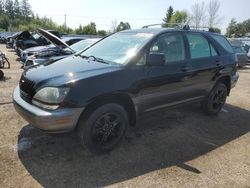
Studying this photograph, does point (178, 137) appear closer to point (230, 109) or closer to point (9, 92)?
point (230, 109)

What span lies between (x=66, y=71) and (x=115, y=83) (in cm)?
70

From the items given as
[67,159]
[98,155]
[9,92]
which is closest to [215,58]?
[98,155]

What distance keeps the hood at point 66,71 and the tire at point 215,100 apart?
2.69 m

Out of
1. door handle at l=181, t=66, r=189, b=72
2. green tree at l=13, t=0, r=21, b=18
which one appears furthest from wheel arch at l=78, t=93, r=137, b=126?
green tree at l=13, t=0, r=21, b=18

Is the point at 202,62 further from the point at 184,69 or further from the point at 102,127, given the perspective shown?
the point at 102,127

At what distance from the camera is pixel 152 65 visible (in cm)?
415

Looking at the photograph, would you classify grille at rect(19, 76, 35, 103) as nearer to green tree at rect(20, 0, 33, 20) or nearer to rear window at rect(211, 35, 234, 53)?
rear window at rect(211, 35, 234, 53)

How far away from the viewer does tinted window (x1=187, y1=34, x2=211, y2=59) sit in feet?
16.5

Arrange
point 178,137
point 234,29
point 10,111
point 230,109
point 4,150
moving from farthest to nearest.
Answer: point 234,29
point 230,109
point 10,111
point 178,137
point 4,150

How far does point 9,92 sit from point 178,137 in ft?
14.7

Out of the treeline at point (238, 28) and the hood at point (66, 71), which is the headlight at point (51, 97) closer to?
the hood at point (66, 71)

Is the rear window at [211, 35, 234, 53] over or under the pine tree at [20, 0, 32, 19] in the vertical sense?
under

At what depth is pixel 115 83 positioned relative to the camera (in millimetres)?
3779

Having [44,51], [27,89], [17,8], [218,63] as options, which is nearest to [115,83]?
[27,89]
